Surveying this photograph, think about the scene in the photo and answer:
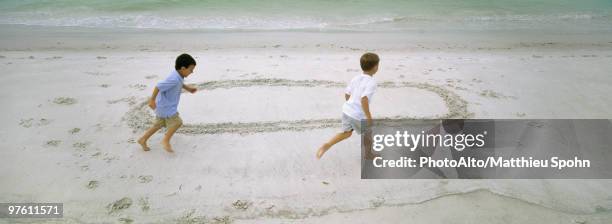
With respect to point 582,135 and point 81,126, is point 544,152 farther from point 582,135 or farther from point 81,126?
point 81,126

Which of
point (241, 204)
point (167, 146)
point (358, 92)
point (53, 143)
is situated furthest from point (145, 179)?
point (358, 92)

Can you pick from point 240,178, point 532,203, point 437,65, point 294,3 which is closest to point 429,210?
point 532,203

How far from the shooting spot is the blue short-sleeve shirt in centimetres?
349

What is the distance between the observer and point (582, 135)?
4266 mm

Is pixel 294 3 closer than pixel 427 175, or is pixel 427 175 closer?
pixel 427 175

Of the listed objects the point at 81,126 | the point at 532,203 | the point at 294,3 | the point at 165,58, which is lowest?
the point at 532,203

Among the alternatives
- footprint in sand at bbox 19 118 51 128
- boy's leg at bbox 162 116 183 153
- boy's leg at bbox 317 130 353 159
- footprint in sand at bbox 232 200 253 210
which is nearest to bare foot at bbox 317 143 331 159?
boy's leg at bbox 317 130 353 159

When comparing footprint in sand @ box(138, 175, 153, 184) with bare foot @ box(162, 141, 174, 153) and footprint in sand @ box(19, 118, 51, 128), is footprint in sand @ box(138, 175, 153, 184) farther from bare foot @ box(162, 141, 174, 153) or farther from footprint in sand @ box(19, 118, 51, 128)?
footprint in sand @ box(19, 118, 51, 128)

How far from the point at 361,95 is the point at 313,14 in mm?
11557

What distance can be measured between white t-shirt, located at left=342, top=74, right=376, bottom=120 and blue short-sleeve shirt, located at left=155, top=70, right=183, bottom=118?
1643 millimetres

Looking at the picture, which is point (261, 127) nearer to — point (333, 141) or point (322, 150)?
point (322, 150)

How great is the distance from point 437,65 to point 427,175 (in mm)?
4176

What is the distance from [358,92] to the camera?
3299 mm

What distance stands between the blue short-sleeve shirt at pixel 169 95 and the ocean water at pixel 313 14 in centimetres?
845
